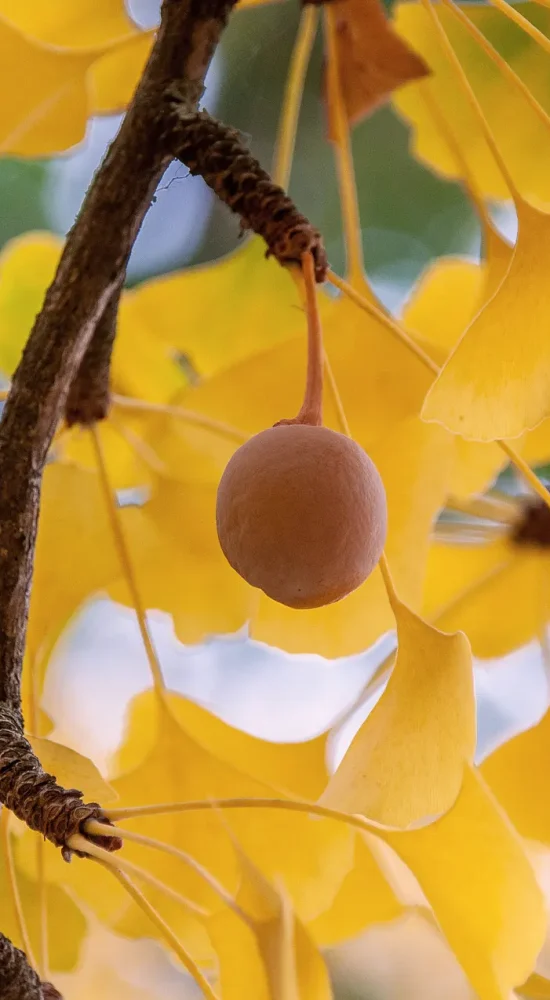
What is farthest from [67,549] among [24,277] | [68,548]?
[24,277]

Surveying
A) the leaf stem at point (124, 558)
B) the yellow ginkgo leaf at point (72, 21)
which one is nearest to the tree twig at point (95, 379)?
the leaf stem at point (124, 558)

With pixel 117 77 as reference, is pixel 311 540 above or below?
below

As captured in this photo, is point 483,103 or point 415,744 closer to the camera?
point 415,744

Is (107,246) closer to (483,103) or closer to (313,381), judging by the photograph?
(313,381)

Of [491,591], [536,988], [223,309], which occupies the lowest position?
[536,988]

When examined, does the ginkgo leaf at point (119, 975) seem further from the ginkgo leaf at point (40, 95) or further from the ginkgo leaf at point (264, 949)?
the ginkgo leaf at point (40, 95)
